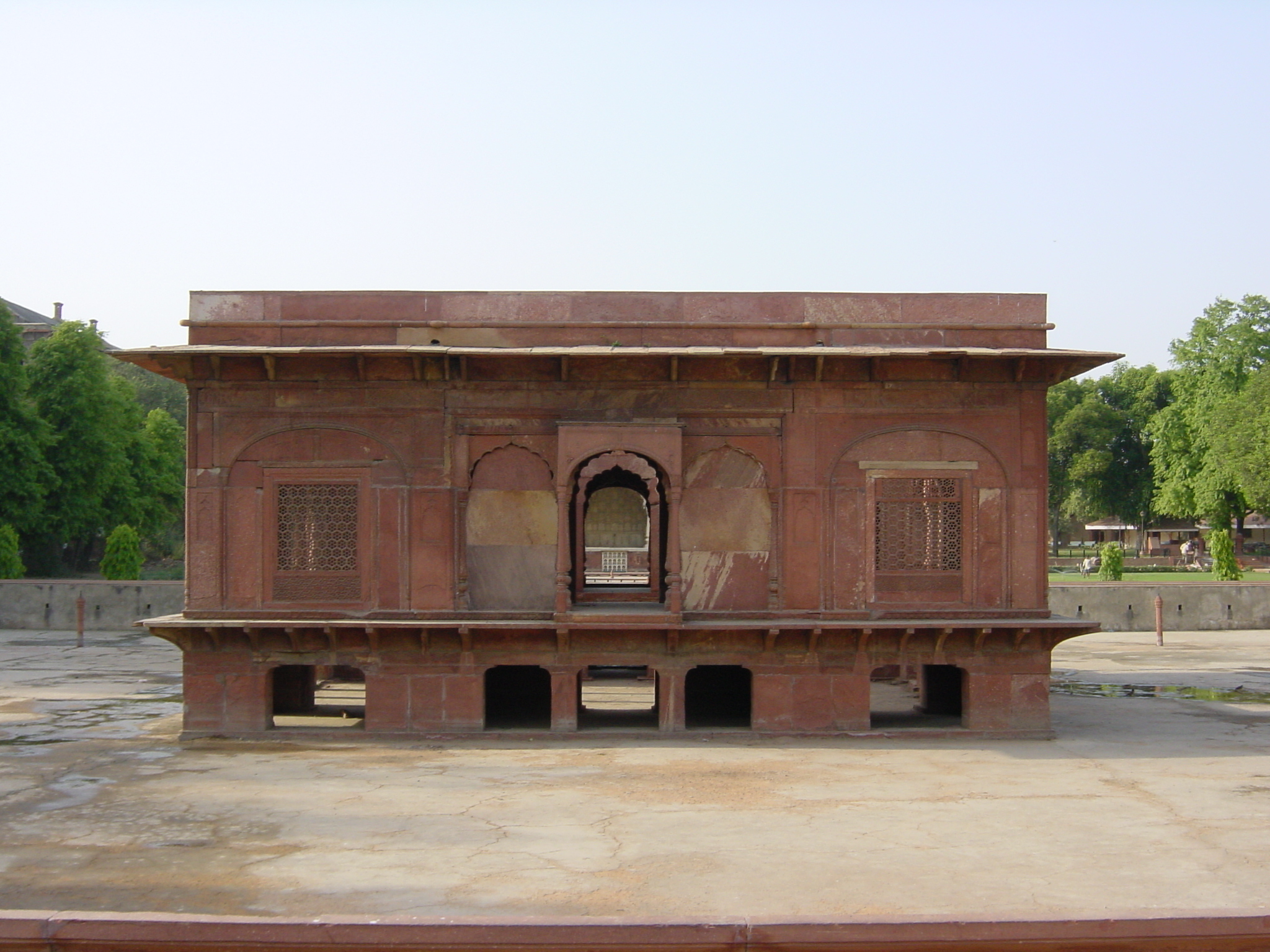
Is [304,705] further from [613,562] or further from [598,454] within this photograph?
[613,562]

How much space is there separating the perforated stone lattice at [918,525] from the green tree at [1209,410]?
41.5 m

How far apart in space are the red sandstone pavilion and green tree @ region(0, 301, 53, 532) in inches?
1097

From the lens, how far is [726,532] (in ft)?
53.4

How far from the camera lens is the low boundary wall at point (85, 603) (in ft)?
112

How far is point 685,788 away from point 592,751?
2536mm

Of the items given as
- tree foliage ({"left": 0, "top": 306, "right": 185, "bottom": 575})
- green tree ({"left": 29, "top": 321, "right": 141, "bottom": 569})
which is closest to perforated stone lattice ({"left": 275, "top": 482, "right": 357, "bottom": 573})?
tree foliage ({"left": 0, "top": 306, "right": 185, "bottom": 575})

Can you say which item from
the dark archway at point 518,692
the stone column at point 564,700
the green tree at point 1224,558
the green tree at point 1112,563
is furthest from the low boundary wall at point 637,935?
the green tree at point 1112,563

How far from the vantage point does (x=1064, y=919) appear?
7.30 m

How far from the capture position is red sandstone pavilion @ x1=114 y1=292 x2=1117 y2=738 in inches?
631

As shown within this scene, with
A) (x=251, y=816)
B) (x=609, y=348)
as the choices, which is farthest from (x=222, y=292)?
(x=251, y=816)

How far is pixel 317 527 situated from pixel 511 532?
266 cm

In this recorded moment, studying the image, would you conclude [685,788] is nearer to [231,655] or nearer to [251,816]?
[251,816]

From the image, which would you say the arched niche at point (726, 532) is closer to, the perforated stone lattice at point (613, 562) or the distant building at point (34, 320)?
the perforated stone lattice at point (613, 562)

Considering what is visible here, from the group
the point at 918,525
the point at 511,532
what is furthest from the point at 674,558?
the point at 918,525
